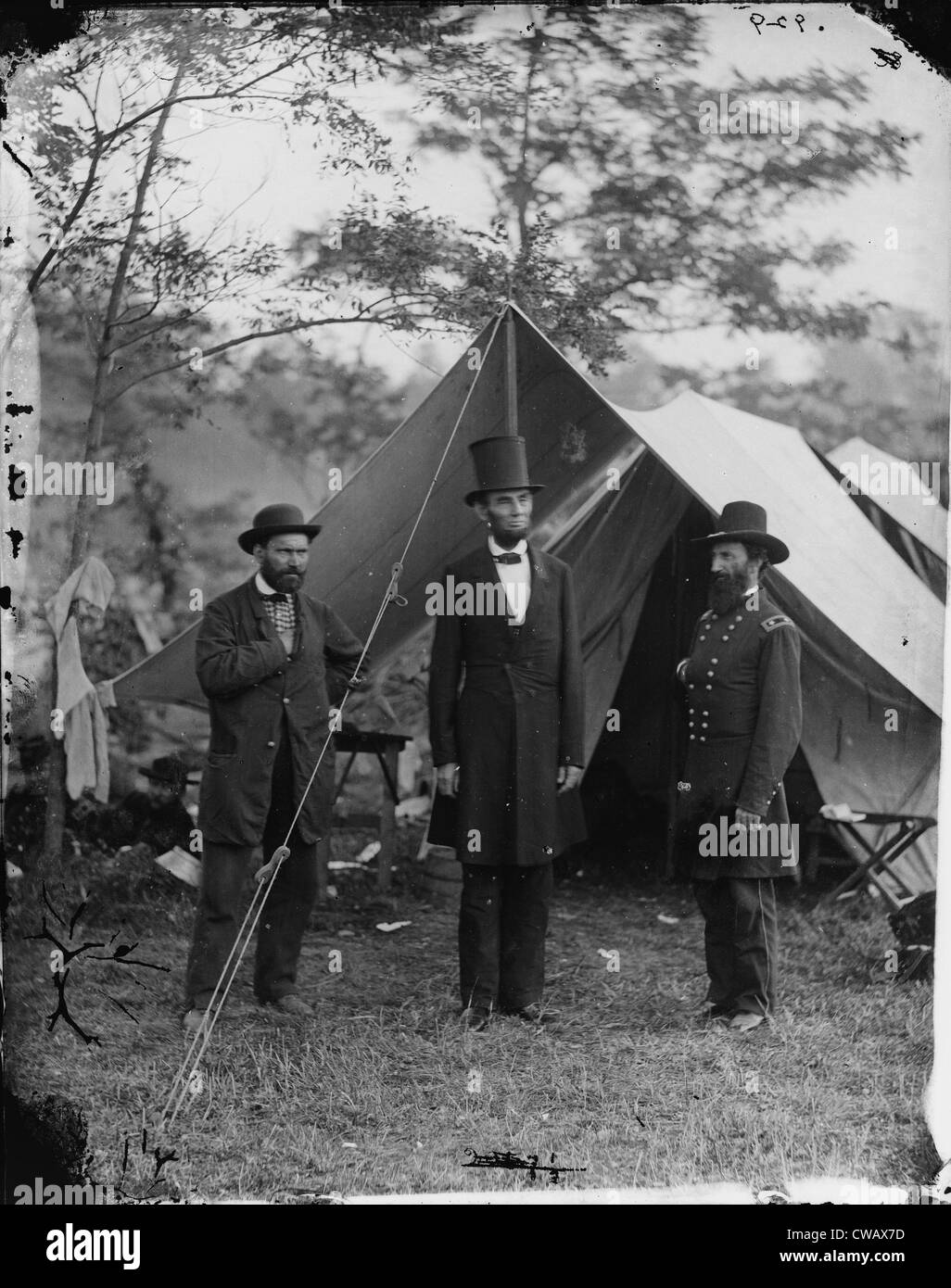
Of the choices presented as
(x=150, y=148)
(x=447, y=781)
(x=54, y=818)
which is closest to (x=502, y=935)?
(x=447, y=781)

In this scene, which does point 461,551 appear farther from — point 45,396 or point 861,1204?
point 861,1204

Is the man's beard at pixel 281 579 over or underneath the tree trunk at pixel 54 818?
over

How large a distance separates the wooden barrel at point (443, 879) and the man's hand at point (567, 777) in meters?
1.21

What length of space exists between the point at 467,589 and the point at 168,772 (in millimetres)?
1595

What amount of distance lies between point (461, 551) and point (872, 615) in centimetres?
154

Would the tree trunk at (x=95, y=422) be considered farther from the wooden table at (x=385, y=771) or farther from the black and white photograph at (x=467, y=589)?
the wooden table at (x=385, y=771)

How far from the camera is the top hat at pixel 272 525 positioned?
450 cm

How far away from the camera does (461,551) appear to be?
16.7ft

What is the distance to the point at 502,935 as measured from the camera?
4.61 metres

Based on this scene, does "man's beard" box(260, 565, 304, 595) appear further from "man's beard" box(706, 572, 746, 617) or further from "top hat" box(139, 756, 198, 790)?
"man's beard" box(706, 572, 746, 617)

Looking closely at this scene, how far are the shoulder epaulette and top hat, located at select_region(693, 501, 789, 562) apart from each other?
21 centimetres

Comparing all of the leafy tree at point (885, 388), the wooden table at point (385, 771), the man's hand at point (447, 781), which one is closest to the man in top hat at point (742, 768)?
the leafy tree at point (885, 388)

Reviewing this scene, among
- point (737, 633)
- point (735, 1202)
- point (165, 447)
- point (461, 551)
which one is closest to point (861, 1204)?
point (735, 1202)

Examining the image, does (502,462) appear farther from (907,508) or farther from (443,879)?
(443,879)
